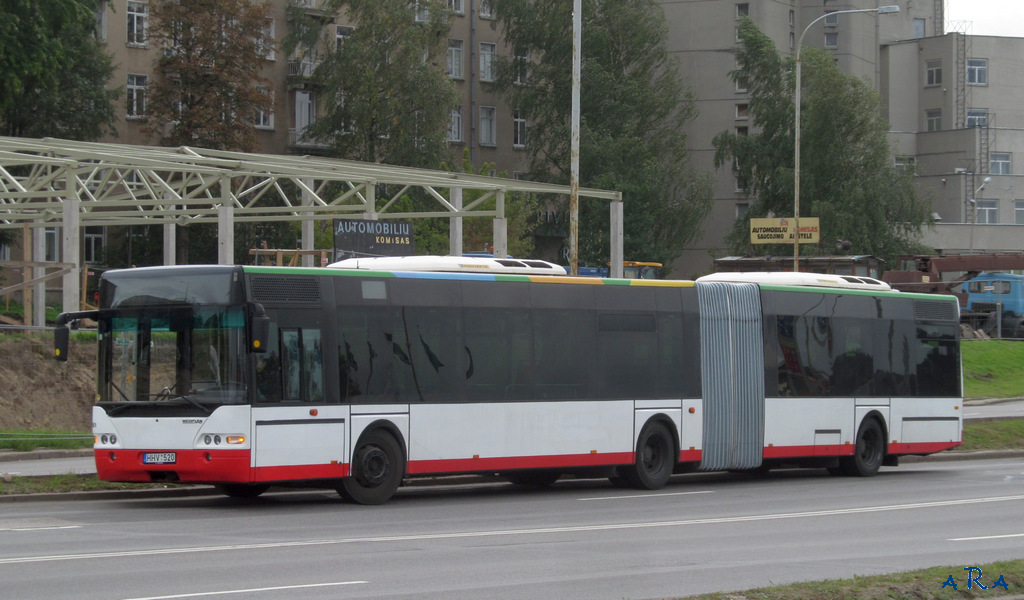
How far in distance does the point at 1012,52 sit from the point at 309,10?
52.1m

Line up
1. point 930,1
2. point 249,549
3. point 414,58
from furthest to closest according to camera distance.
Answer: point 930,1 < point 414,58 < point 249,549

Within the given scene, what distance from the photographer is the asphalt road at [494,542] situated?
32.3ft

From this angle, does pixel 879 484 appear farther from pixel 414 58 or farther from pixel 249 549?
pixel 414 58

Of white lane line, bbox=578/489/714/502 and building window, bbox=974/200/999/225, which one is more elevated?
building window, bbox=974/200/999/225

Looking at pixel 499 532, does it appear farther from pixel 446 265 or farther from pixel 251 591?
pixel 446 265

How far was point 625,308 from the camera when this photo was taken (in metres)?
19.5

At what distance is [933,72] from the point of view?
3531 inches

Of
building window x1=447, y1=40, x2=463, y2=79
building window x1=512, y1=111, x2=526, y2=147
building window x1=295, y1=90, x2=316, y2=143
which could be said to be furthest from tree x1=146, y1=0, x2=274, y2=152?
building window x1=512, y1=111, x2=526, y2=147

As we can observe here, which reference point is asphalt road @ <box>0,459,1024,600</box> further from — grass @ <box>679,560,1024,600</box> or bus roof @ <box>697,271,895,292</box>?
bus roof @ <box>697,271,895,292</box>

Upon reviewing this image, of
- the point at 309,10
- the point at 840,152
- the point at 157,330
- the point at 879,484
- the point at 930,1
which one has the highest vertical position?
the point at 930,1

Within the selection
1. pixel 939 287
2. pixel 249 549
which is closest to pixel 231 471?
pixel 249 549

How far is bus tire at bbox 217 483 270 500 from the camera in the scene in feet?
54.6

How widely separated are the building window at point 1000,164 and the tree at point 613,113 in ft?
92.0

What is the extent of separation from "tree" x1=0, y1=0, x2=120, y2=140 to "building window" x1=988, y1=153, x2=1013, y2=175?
56.9 m
